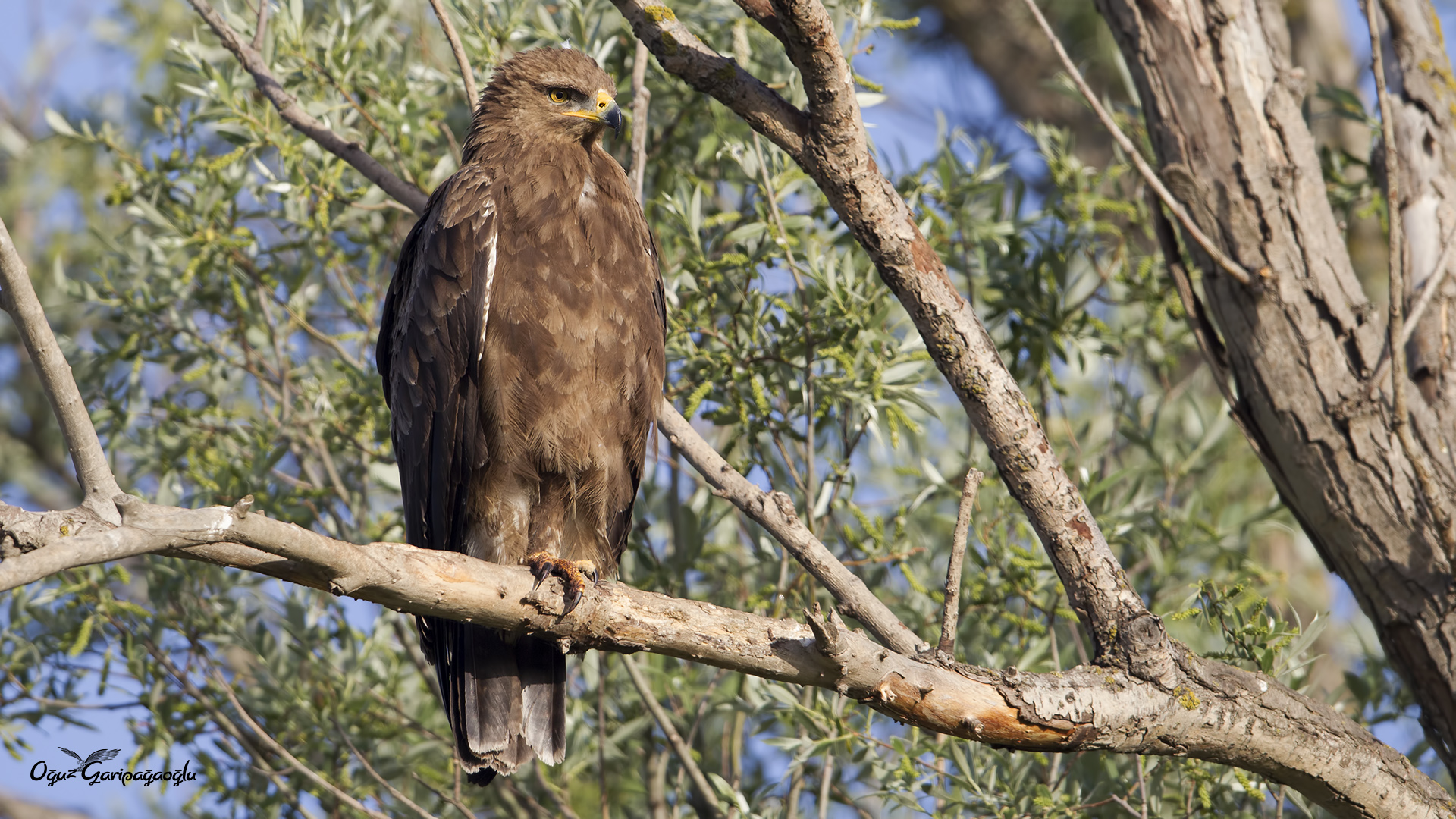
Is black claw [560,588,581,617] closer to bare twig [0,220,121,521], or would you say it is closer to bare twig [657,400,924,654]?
bare twig [657,400,924,654]

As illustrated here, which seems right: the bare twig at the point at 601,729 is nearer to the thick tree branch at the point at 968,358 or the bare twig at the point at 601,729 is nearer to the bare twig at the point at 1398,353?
the thick tree branch at the point at 968,358

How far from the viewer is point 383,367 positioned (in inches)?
171

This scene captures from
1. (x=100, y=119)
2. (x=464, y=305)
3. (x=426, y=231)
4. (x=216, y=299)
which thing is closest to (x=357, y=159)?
(x=426, y=231)

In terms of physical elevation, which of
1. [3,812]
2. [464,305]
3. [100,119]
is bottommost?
[3,812]

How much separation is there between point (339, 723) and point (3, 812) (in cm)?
188

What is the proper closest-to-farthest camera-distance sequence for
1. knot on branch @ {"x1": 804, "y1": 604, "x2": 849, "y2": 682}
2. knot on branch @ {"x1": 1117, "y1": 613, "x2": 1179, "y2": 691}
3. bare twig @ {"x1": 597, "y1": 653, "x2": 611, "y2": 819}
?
knot on branch @ {"x1": 804, "y1": 604, "x2": 849, "y2": 682}
knot on branch @ {"x1": 1117, "y1": 613, "x2": 1179, "y2": 691}
bare twig @ {"x1": 597, "y1": 653, "x2": 611, "y2": 819}

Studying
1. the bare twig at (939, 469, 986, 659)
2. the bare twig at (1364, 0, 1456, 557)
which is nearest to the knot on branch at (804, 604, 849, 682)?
the bare twig at (939, 469, 986, 659)

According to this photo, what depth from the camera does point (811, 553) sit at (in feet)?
10.7

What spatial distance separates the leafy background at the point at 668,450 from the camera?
424 centimetres

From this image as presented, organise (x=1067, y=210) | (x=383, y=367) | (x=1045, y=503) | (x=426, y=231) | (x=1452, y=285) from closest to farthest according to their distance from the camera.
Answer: (x=1045, y=503)
(x=1452, y=285)
(x=426, y=231)
(x=383, y=367)
(x=1067, y=210)

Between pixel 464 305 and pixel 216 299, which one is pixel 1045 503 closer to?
pixel 464 305

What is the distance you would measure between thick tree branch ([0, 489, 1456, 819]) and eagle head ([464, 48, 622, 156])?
190 centimetres

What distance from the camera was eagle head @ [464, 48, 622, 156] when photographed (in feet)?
14.2

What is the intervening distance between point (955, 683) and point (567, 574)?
103cm
